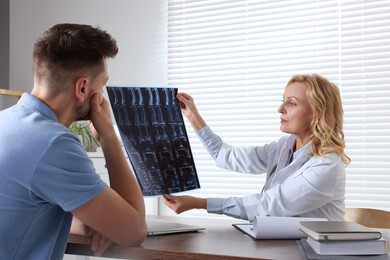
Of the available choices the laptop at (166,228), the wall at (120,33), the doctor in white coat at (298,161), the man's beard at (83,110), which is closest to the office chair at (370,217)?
the doctor in white coat at (298,161)

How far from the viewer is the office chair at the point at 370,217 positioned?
2.58 m

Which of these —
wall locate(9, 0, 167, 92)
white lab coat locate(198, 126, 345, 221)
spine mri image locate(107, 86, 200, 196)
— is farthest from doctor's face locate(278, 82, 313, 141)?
wall locate(9, 0, 167, 92)

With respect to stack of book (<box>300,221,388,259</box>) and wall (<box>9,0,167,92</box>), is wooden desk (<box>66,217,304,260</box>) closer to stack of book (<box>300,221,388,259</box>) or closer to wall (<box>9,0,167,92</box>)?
stack of book (<box>300,221,388,259</box>)

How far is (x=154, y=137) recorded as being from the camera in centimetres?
194

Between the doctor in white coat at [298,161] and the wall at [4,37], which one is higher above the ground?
the wall at [4,37]

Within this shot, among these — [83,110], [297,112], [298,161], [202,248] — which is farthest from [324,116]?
[83,110]

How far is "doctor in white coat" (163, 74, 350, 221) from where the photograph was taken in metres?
2.01

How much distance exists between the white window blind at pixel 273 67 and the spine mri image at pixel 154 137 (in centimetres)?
190

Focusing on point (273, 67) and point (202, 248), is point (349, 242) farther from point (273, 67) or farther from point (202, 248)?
point (273, 67)

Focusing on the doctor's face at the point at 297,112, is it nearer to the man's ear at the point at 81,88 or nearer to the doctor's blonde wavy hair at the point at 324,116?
the doctor's blonde wavy hair at the point at 324,116

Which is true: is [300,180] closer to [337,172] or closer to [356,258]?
[337,172]

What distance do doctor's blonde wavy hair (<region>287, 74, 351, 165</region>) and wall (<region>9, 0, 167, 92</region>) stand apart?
7.05 feet

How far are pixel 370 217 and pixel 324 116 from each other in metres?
0.69

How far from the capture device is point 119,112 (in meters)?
1.86
